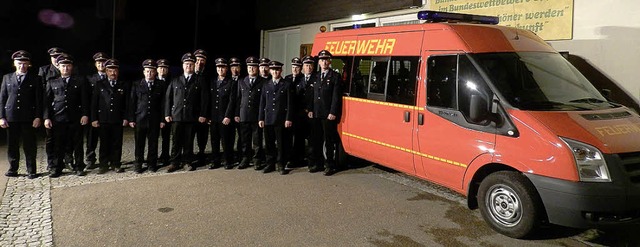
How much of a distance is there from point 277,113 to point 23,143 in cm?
376

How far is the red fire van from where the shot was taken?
4324 mm

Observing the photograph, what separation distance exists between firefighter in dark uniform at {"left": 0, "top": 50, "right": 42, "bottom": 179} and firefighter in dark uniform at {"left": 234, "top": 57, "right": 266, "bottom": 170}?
2.90 meters

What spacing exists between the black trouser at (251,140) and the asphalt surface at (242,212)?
386mm

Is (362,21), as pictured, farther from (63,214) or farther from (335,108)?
(63,214)

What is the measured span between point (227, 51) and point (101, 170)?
1743 centimetres

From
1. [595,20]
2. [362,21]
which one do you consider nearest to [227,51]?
[362,21]

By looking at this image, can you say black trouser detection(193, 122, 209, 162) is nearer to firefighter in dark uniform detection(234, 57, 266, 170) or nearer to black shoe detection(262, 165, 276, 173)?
firefighter in dark uniform detection(234, 57, 266, 170)

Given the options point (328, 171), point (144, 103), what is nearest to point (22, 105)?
point (144, 103)

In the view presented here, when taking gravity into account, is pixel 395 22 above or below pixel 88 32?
below

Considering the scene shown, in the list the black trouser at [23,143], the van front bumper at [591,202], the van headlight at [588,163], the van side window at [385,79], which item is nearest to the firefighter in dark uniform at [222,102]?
the van side window at [385,79]

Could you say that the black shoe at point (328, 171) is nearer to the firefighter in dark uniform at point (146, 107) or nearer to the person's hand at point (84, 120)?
the firefighter in dark uniform at point (146, 107)

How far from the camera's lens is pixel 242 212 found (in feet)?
18.4

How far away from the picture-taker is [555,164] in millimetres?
4391

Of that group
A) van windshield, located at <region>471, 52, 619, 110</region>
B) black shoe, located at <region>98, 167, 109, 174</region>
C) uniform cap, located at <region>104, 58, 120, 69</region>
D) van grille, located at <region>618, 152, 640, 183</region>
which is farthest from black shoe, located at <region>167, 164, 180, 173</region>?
van grille, located at <region>618, 152, 640, 183</region>
